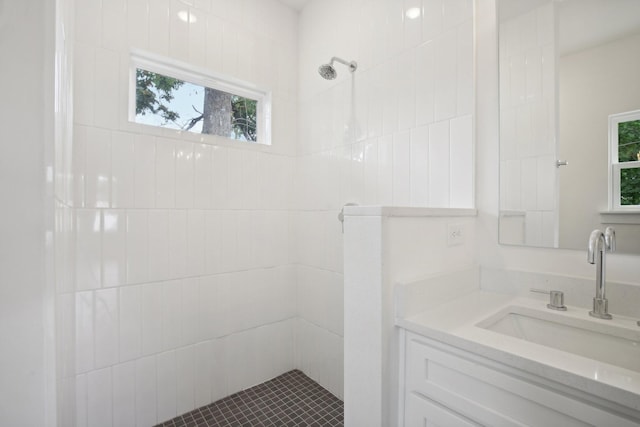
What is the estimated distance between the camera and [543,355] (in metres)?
0.76

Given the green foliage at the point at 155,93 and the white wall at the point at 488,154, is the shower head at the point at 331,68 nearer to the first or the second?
the white wall at the point at 488,154

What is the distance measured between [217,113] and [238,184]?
49 cm

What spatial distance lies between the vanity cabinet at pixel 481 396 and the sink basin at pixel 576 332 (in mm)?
188

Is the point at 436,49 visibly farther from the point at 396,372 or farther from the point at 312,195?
the point at 396,372

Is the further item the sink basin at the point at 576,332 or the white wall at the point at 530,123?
the white wall at the point at 530,123

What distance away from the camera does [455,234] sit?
1.28m

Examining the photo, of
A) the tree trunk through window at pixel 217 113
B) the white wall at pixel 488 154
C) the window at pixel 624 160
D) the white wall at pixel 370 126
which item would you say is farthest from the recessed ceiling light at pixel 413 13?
the tree trunk through window at pixel 217 113

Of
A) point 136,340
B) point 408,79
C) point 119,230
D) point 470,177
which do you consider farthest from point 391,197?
point 136,340

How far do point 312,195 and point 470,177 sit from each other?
1061mm

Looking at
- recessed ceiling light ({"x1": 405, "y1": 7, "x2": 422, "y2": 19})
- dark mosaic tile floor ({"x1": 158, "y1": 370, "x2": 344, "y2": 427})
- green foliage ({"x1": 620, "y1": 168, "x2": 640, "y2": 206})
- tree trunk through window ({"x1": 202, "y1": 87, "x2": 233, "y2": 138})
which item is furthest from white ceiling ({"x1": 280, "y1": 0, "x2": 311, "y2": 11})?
dark mosaic tile floor ({"x1": 158, "y1": 370, "x2": 344, "y2": 427})

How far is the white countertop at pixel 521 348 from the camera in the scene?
2.12 feet

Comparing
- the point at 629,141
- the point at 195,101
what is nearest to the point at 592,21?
the point at 629,141

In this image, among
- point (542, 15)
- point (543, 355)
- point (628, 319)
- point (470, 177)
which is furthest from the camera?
point (470, 177)

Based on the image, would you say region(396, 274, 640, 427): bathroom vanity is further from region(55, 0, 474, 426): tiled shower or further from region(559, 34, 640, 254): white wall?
region(55, 0, 474, 426): tiled shower
